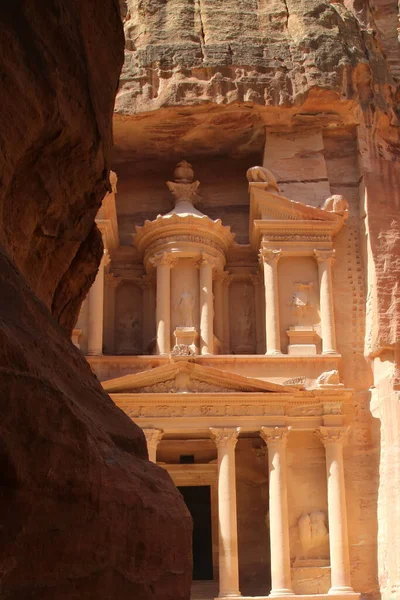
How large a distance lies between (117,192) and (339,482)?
10.5 m

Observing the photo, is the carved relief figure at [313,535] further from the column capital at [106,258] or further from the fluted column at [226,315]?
the column capital at [106,258]

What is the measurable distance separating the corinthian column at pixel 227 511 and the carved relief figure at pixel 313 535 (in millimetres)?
1517

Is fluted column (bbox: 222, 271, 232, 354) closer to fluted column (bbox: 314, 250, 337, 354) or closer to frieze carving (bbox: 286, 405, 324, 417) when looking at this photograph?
fluted column (bbox: 314, 250, 337, 354)

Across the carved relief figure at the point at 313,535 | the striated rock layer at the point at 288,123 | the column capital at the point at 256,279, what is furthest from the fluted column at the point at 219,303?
the carved relief figure at the point at 313,535

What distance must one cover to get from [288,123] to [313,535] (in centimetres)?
1070

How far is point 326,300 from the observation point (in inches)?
882

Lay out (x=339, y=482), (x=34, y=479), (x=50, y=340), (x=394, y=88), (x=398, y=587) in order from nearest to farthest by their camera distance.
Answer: (x=34, y=479) → (x=50, y=340) → (x=398, y=587) → (x=339, y=482) → (x=394, y=88)

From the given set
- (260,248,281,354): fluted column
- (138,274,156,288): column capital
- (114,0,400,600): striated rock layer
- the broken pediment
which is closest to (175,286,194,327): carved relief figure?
(138,274,156,288): column capital

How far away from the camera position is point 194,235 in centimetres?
2320

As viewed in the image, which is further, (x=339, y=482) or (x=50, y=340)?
(x=339, y=482)

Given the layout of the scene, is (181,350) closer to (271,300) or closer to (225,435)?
(225,435)

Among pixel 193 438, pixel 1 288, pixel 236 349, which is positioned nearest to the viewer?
pixel 1 288

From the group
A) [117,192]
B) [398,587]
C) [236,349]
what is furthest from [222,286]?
[398,587]

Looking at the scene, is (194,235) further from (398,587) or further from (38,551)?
(38,551)
